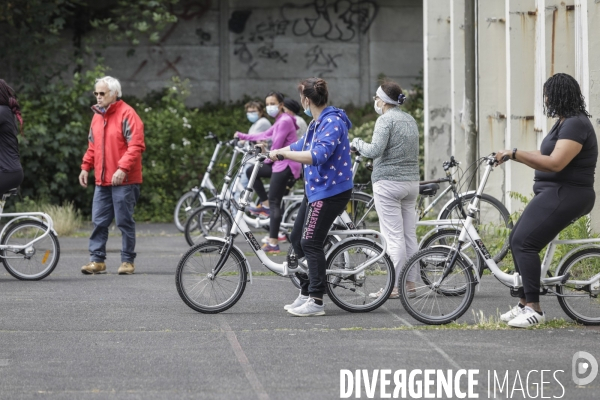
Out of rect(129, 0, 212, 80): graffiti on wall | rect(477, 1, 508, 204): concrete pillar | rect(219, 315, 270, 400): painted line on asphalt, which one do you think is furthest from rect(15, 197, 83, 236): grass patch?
rect(219, 315, 270, 400): painted line on asphalt

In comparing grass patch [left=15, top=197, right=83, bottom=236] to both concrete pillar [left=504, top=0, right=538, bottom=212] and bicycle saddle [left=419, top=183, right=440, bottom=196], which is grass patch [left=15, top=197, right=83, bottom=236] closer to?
concrete pillar [left=504, top=0, right=538, bottom=212]

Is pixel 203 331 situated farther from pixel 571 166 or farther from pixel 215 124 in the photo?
pixel 215 124

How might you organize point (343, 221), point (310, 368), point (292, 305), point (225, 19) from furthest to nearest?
point (225, 19), point (343, 221), point (292, 305), point (310, 368)

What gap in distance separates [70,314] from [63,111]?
30.0 feet

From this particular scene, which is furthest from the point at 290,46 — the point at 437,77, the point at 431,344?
the point at 431,344

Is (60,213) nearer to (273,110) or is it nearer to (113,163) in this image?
(273,110)

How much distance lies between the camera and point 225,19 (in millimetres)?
20859

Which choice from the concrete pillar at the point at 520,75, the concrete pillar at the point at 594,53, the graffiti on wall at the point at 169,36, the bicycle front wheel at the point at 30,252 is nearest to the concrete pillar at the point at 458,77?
the concrete pillar at the point at 520,75

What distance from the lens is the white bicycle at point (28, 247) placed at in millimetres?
10914

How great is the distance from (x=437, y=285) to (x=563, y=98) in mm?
→ 1622

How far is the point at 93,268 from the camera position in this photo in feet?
37.2

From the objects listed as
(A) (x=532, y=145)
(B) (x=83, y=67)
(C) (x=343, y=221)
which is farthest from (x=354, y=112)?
(C) (x=343, y=221)

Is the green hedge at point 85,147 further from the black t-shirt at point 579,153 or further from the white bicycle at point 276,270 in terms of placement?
the black t-shirt at point 579,153

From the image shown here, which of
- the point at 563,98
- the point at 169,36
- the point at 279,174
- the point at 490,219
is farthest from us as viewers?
the point at 169,36
